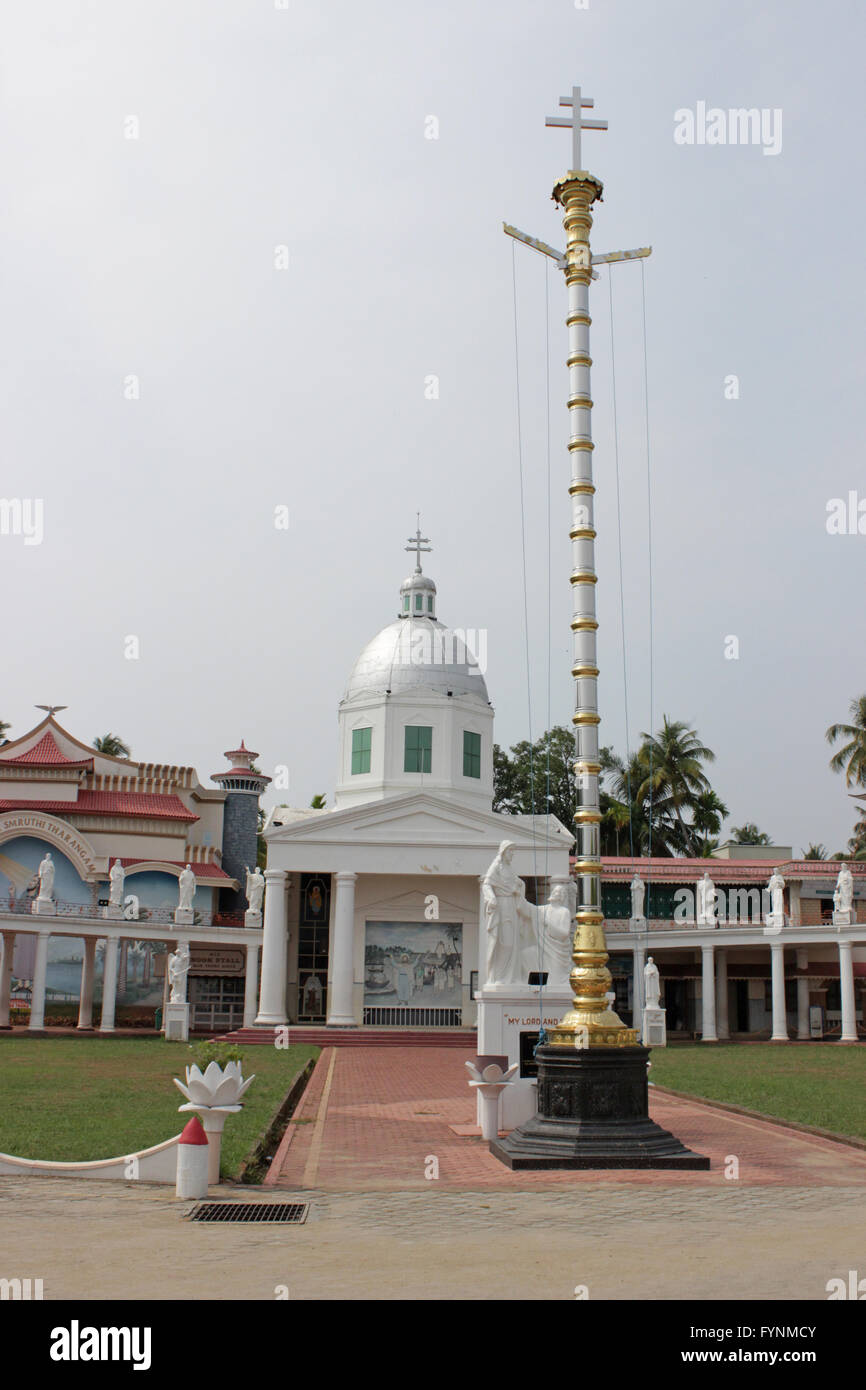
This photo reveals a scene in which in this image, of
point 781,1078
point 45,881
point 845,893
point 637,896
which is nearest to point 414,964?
point 637,896

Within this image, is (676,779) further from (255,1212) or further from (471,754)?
(255,1212)

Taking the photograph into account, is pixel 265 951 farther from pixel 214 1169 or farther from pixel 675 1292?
pixel 675 1292

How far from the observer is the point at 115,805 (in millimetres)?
44781

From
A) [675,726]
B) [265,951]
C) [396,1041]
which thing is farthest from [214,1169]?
[675,726]

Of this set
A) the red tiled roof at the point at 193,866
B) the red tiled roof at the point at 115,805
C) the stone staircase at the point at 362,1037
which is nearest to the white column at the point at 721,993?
the stone staircase at the point at 362,1037

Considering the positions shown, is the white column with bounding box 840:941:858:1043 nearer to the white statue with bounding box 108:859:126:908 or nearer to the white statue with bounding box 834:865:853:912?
the white statue with bounding box 834:865:853:912

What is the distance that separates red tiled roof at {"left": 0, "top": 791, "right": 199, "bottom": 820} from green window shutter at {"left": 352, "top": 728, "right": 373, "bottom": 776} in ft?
21.5

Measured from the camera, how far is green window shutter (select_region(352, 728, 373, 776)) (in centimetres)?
4284

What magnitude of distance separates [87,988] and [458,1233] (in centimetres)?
3422

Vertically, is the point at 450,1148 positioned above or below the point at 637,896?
below

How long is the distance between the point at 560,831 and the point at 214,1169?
31111 millimetres

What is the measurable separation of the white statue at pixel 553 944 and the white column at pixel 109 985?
22.8 m

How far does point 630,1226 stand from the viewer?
898cm

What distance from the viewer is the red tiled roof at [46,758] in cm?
4450
